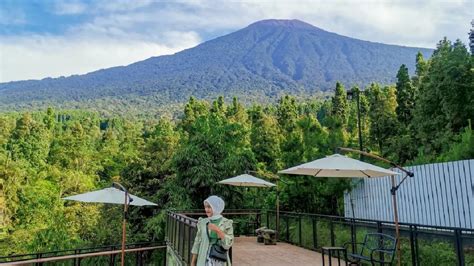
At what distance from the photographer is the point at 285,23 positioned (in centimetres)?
15088

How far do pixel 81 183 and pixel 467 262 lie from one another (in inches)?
1128

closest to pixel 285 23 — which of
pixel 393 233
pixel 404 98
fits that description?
pixel 404 98

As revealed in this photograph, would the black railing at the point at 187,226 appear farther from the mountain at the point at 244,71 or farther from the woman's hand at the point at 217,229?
the mountain at the point at 244,71

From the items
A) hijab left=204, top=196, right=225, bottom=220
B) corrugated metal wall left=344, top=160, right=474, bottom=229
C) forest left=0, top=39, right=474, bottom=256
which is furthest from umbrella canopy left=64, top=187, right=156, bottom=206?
corrugated metal wall left=344, top=160, right=474, bottom=229

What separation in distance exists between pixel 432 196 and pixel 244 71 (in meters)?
104

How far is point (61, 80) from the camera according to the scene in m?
138

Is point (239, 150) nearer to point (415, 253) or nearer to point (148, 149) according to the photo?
point (148, 149)

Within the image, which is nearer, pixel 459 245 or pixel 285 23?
pixel 459 245

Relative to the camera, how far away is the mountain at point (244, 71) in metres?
99.3

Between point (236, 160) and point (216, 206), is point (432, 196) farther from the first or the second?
point (236, 160)

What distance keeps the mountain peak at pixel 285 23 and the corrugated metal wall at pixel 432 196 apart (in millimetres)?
141033

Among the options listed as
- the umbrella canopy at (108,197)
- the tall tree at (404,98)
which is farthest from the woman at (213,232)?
the tall tree at (404,98)

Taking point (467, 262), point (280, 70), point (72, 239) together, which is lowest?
point (72, 239)

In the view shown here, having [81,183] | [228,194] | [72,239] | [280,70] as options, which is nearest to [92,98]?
[280,70]
